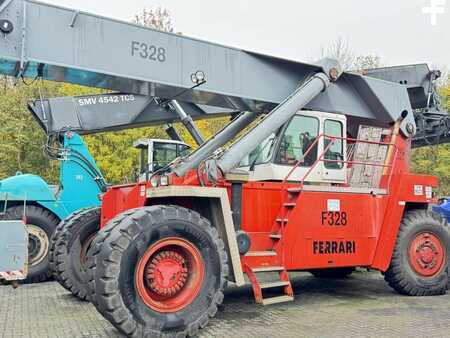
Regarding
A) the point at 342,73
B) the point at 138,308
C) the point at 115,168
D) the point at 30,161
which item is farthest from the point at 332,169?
the point at 30,161

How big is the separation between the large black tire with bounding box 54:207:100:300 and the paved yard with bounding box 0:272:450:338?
0.91 feet

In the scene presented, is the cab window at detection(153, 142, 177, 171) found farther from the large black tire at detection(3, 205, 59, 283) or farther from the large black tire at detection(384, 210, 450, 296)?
the large black tire at detection(384, 210, 450, 296)

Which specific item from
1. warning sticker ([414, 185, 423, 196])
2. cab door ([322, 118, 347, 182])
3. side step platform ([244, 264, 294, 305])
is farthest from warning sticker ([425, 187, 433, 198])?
side step platform ([244, 264, 294, 305])

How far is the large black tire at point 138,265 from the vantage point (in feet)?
17.3

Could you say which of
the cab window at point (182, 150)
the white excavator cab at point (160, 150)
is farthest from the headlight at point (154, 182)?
the cab window at point (182, 150)

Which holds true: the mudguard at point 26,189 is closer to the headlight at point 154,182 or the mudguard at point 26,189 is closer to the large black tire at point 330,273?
the headlight at point 154,182

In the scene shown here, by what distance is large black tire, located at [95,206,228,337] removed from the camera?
5.27 meters

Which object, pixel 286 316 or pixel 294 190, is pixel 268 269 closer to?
pixel 286 316

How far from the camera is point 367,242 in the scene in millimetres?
7992

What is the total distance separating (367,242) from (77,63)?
4.93 metres

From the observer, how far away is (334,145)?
824 centimetres

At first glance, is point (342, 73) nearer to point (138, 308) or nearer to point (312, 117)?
point (312, 117)

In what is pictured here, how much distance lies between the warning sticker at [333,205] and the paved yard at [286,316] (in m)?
1.40

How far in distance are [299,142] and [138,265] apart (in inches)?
138
